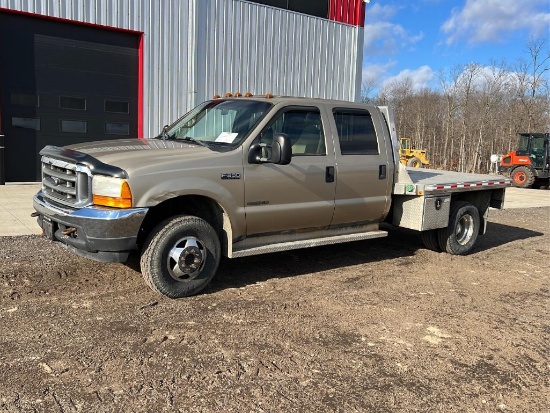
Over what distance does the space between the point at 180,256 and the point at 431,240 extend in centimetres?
410

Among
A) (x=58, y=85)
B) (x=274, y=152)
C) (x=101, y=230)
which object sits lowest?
(x=101, y=230)

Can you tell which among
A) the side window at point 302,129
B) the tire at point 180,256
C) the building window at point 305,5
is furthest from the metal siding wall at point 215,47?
the tire at point 180,256

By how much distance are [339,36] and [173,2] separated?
5.99 meters

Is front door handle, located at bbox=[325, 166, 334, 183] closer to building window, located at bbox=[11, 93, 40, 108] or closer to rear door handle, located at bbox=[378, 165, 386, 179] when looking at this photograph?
rear door handle, located at bbox=[378, 165, 386, 179]

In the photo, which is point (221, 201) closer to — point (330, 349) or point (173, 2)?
point (330, 349)

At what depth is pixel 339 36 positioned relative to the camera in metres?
16.8

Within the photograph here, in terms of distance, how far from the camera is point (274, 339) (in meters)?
4.02

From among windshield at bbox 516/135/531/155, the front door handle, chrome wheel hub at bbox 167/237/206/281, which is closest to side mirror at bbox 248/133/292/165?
the front door handle

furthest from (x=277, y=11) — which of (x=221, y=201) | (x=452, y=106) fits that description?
(x=452, y=106)

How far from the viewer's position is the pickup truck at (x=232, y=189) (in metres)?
4.47

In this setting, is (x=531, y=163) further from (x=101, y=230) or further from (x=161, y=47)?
(x=101, y=230)

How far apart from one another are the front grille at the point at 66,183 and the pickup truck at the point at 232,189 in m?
0.01

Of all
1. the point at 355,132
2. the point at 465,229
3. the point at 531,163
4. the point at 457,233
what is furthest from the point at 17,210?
the point at 531,163

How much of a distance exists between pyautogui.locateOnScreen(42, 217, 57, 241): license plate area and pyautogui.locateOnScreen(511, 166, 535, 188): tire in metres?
21.9
